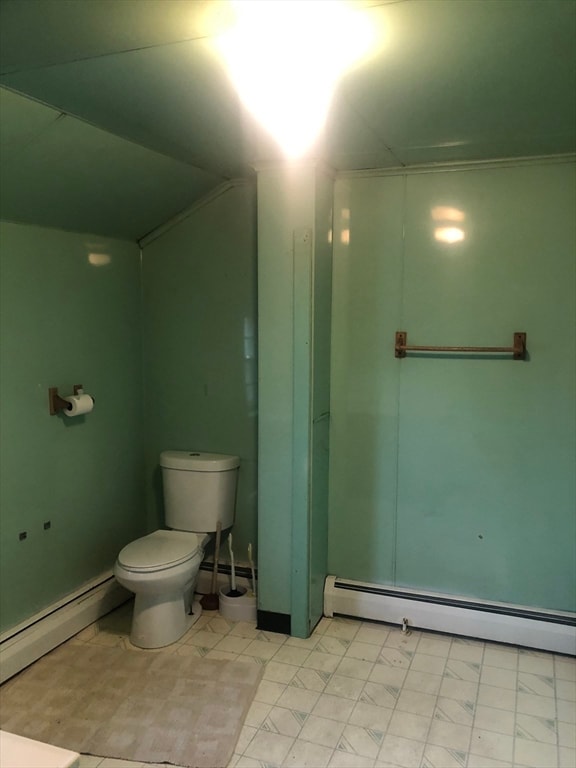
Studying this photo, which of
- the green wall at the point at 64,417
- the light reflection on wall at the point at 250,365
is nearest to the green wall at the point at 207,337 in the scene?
the light reflection on wall at the point at 250,365

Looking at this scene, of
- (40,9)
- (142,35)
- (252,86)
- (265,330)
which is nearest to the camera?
(40,9)

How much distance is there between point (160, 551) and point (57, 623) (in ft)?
1.71

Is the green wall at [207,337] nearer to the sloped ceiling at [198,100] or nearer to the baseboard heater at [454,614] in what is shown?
the sloped ceiling at [198,100]

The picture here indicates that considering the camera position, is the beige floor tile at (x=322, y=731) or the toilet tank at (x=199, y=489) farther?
the toilet tank at (x=199, y=489)

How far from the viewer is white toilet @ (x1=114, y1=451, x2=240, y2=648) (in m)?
2.55

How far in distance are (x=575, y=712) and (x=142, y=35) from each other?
8.43 feet

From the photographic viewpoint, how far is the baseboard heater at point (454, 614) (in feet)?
8.39

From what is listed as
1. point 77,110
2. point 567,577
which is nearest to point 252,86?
point 77,110

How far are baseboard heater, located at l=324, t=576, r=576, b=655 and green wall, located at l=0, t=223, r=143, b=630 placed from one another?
1.18 metres

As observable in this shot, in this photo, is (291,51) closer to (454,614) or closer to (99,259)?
(99,259)

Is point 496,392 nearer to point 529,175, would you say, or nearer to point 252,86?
point 529,175

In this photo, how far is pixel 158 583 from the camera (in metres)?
2.53

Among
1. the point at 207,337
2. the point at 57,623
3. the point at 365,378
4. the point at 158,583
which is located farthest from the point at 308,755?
the point at 207,337

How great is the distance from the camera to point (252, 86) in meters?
1.68
